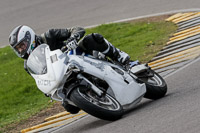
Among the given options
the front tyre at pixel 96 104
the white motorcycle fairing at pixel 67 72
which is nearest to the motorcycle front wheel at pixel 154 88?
the white motorcycle fairing at pixel 67 72

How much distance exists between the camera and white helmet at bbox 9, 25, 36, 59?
7781mm

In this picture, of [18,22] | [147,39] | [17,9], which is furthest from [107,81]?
[17,9]

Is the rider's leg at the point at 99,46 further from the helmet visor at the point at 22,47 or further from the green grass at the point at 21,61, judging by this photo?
the green grass at the point at 21,61

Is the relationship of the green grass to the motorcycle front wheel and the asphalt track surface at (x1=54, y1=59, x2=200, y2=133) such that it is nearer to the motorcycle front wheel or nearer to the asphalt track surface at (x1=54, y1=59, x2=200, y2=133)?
the asphalt track surface at (x1=54, y1=59, x2=200, y2=133)

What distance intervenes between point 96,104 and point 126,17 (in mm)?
8827

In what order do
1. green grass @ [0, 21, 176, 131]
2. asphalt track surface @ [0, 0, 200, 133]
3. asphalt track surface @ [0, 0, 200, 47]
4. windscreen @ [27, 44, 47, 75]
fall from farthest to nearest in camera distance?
1. asphalt track surface @ [0, 0, 200, 47]
2. green grass @ [0, 21, 176, 131]
3. windscreen @ [27, 44, 47, 75]
4. asphalt track surface @ [0, 0, 200, 133]

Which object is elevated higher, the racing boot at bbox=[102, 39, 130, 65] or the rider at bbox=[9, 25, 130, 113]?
the rider at bbox=[9, 25, 130, 113]

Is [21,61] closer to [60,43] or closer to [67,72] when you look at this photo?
[60,43]

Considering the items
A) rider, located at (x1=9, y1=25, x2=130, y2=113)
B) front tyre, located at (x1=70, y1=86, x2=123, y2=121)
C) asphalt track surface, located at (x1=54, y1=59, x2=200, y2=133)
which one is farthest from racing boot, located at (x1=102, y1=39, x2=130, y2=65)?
front tyre, located at (x1=70, y1=86, x2=123, y2=121)

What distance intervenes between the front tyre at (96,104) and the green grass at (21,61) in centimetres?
303

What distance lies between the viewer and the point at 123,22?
602 inches

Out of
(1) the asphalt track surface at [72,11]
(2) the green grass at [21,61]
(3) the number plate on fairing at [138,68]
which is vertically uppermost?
(3) the number plate on fairing at [138,68]

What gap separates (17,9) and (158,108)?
11707 mm

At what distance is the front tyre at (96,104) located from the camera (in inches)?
272
